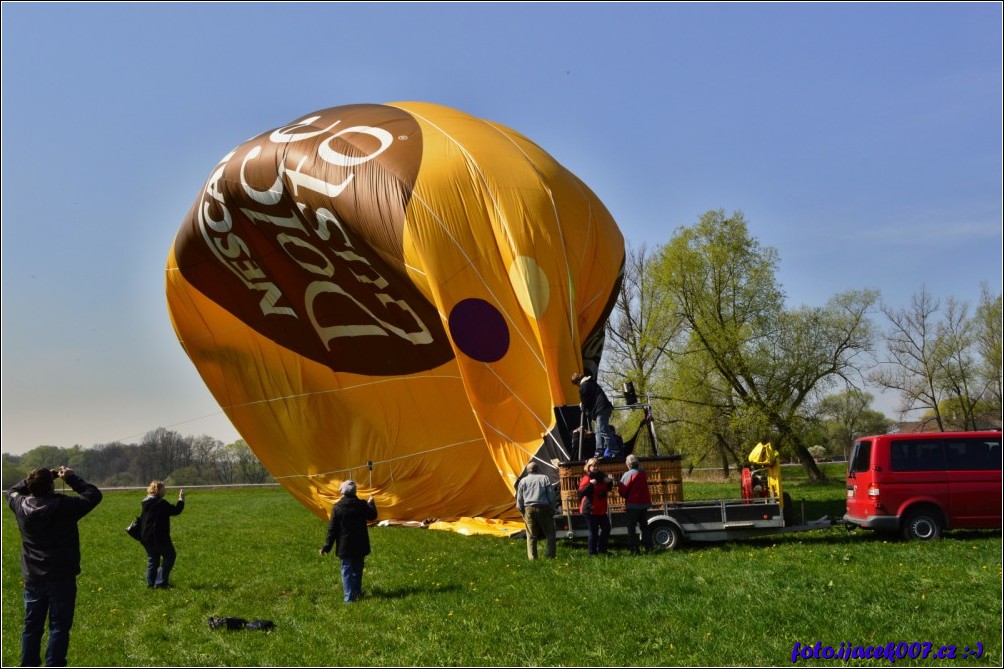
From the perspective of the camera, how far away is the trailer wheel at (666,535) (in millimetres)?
12938

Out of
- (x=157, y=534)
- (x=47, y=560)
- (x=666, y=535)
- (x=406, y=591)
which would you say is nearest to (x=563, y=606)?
(x=406, y=591)

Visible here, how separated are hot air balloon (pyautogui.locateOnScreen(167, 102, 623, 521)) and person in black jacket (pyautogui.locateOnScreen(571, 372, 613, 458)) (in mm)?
823

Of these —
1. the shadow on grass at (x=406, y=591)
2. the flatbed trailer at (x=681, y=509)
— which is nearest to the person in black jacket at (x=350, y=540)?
the shadow on grass at (x=406, y=591)

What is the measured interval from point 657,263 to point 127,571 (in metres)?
27.6

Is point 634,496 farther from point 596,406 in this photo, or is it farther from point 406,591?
point 406,591

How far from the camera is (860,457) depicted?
1380 cm

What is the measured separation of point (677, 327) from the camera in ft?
125

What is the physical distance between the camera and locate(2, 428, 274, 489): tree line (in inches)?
1837

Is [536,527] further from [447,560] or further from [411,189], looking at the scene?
[411,189]

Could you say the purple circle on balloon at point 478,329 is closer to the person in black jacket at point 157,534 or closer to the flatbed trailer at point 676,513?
the flatbed trailer at point 676,513

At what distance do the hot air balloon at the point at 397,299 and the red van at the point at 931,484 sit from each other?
4673 millimetres

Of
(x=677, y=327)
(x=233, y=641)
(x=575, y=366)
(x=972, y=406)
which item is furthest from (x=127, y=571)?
(x=972, y=406)

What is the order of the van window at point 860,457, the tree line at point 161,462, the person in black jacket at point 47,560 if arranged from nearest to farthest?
the person in black jacket at point 47,560 < the van window at point 860,457 < the tree line at point 161,462

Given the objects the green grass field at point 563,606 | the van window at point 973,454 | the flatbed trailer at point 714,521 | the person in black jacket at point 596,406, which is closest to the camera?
the green grass field at point 563,606
